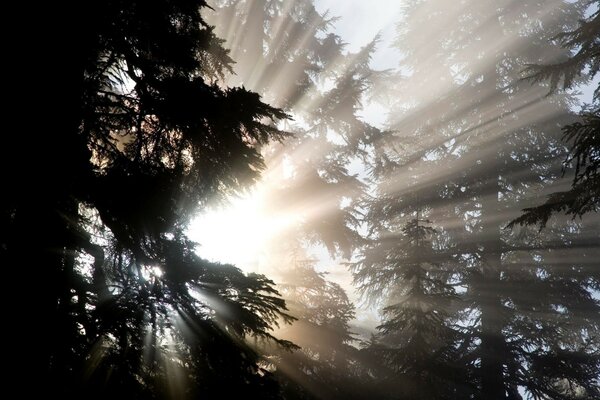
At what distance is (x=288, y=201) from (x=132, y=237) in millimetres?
7506

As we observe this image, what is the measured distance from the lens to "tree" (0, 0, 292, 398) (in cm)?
309

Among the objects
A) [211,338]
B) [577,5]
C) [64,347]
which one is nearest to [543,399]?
[211,338]

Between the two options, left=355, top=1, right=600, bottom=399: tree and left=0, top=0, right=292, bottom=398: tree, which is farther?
left=355, top=1, right=600, bottom=399: tree

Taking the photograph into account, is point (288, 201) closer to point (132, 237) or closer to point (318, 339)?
point (318, 339)

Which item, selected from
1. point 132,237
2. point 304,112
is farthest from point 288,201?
point 132,237

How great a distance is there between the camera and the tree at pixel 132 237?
309cm

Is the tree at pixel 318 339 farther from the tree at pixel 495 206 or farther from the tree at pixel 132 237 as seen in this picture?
the tree at pixel 132 237

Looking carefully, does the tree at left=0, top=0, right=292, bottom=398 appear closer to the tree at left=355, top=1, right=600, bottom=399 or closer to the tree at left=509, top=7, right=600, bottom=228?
the tree at left=509, top=7, right=600, bottom=228

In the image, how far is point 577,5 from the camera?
15539 mm

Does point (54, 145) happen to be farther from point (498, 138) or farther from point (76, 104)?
point (498, 138)

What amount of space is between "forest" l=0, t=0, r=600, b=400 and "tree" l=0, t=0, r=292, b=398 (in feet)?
0.07

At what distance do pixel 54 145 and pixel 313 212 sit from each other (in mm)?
8594

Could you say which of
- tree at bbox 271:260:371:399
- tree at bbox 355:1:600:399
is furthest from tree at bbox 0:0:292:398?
tree at bbox 355:1:600:399

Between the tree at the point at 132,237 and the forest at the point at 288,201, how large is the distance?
22 millimetres
